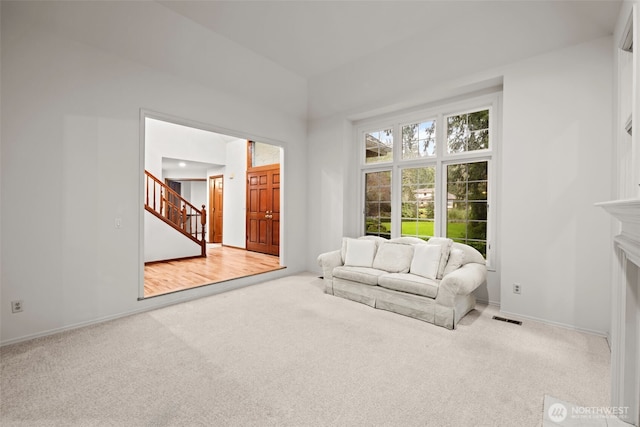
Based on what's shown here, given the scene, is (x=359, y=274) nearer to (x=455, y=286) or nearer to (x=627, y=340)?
(x=455, y=286)

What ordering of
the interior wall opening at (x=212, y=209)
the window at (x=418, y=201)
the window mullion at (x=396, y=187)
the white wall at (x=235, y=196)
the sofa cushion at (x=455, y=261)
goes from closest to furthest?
the sofa cushion at (x=455, y=261) → the window at (x=418, y=201) → the window mullion at (x=396, y=187) → the interior wall opening at (x=212, y=209) → the white wall at (x=235, y=196)

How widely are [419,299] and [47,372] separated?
3.36 metres

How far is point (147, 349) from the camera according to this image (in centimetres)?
250

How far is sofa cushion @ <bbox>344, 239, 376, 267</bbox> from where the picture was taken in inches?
160

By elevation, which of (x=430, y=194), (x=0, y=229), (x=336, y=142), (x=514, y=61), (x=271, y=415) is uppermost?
(x=514, y=61)

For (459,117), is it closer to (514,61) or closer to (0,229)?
(514,61)

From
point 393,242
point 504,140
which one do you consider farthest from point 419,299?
point 504,140

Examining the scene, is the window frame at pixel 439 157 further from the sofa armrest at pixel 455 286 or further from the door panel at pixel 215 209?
the door panel at pixel 215 209

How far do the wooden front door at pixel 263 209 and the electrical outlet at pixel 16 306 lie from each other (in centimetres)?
456

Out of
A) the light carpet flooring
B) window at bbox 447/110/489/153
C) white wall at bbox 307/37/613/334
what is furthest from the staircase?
white wall at bbox 307/37/613/334

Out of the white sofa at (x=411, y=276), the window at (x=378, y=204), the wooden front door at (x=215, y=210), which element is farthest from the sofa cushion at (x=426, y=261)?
the wooden front door at (x=215, y=210)

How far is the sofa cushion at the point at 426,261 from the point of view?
340cm

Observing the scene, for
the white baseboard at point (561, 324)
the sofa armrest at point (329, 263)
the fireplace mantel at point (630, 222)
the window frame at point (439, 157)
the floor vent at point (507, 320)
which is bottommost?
the floor vent at point (507, 320)

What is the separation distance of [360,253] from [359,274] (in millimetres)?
488
